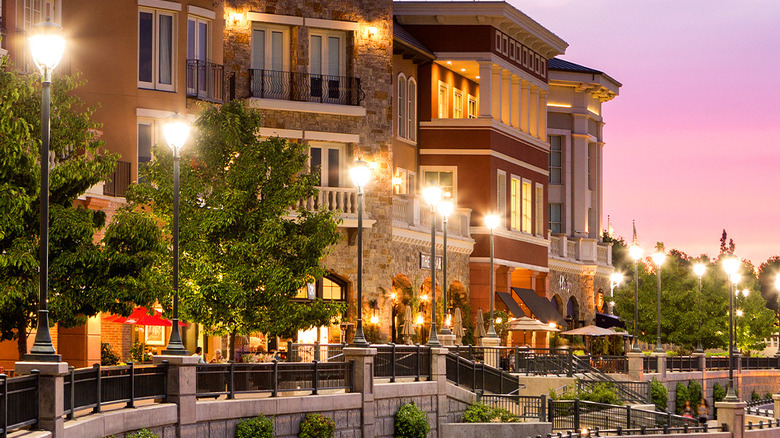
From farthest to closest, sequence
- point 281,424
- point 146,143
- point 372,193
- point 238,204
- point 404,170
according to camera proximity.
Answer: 1. point 404,170
2. point 372,193
3. point 146,143
4. point 238,204
5. point 281,424

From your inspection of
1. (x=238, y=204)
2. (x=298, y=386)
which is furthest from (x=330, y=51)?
(x=298, y=386)

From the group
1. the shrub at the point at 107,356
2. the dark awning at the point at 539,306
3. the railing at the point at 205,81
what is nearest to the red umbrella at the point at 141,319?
the shrub at the point at 107,356

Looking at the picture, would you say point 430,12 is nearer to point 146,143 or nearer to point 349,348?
point 146,143

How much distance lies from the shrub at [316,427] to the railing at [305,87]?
63.1 ft

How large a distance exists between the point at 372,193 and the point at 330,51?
537cm

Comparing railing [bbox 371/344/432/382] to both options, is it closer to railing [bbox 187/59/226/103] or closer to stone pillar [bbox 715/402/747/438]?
railing [bbox 187/59/226/103]

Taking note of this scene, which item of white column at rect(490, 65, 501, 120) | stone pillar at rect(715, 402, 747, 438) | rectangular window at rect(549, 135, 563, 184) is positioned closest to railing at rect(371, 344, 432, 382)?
stone pillar at rect(715, 402, 747, 438)

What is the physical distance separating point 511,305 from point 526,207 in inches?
249

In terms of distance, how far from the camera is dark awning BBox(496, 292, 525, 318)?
58.5 metres

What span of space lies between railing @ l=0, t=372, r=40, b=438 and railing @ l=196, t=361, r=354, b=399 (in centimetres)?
742

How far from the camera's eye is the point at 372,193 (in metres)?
48.8

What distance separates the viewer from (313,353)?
117 ft

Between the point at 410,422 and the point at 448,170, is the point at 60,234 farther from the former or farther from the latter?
the point at 448,170

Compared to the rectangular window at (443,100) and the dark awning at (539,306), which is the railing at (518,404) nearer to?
the dark awning at (539,306)
